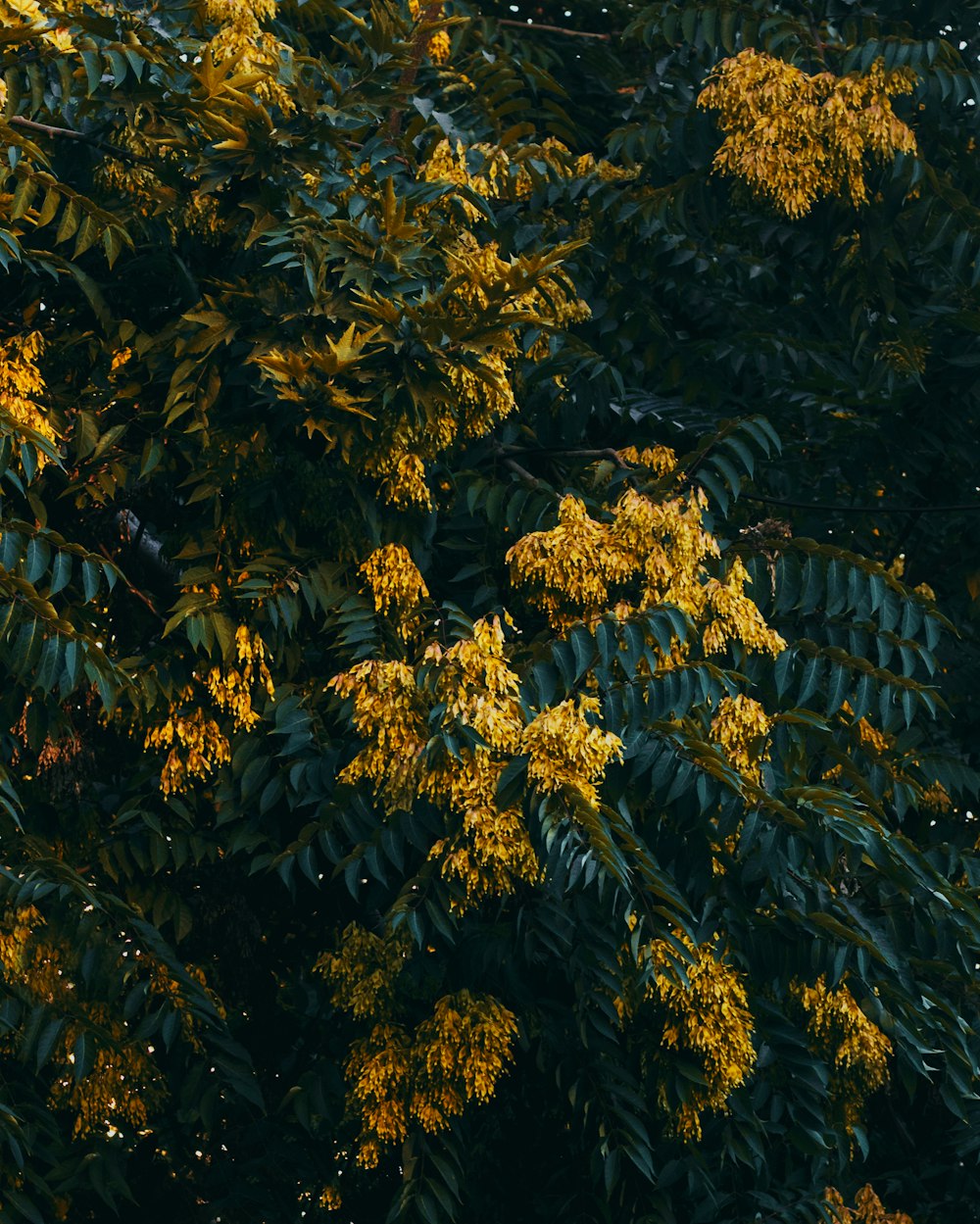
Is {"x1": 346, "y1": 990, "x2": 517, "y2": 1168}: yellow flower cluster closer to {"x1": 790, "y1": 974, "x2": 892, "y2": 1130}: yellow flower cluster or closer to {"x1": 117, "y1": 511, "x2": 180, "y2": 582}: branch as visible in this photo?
{"x1": 790, "y1": 974, "x2": 892, "y2": 1130}: yellow flower cluster

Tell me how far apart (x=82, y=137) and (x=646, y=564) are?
1.87 meters

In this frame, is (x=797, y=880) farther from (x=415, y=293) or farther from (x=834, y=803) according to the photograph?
(x=415, y=293)

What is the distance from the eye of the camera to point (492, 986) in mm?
4016

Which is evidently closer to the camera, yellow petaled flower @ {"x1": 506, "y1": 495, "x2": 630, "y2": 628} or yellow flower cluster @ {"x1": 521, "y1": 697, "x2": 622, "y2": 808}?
yellow flower cluster @ {"x1": 521, "y1": 697, "x2": 622, "y2": 808}

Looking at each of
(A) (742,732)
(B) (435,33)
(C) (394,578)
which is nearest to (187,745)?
(C) (394,578)

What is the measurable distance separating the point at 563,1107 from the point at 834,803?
1.12 metres

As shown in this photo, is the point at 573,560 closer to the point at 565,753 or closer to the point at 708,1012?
the point at 565,753

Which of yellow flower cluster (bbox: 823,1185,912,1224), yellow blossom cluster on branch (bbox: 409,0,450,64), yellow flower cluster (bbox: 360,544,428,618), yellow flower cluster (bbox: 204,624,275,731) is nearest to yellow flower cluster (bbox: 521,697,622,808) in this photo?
yellow flower cluster (bbox: 360,544,428,618)

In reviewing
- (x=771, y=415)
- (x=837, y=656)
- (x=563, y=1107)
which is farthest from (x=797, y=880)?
(x=771, y=415)

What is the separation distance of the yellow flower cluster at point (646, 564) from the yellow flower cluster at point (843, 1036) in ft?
2.67

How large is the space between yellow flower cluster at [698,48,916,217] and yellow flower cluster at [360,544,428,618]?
4.95 ft

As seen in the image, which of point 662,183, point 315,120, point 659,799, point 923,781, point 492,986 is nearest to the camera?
point 659,799

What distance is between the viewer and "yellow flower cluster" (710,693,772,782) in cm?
382

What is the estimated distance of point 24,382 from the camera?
398cm
